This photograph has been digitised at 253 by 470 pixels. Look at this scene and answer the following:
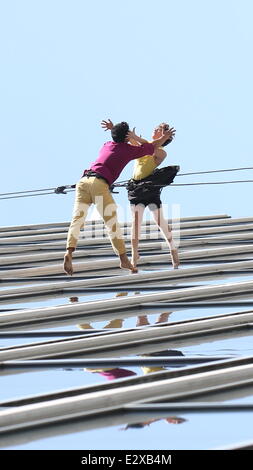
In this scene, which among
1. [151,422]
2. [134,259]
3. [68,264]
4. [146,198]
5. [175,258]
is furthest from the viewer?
[175,258]

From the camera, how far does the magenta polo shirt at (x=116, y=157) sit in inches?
607

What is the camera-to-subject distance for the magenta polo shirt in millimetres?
15406

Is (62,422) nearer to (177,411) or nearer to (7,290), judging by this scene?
(177,411)

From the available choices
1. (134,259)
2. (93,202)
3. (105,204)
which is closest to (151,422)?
(105,204)

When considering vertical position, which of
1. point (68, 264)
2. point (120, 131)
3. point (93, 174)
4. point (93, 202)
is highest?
point (120, 131)

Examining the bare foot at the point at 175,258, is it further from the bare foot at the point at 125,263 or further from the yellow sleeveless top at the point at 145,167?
the yellow sleeveless top at the point at 145,167

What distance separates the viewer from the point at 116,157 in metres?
15.4

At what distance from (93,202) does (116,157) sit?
0.55 metres

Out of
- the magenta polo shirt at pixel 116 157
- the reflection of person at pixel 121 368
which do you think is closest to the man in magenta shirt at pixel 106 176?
the magenta polo shirt at pixel 116 157

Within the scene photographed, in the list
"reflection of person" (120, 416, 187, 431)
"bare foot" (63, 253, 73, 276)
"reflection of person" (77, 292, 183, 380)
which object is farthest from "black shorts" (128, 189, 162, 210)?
"reflection of person" (120, 416, 187, 431)

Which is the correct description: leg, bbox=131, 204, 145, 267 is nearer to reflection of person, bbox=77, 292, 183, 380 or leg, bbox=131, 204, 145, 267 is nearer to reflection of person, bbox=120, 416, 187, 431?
reflection of person, bbox=77, 292, 183, 380

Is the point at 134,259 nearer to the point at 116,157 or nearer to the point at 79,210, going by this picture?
Answer: the point at 79,210
